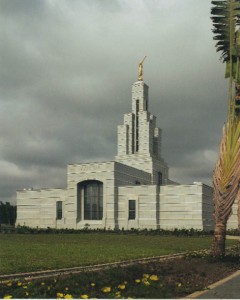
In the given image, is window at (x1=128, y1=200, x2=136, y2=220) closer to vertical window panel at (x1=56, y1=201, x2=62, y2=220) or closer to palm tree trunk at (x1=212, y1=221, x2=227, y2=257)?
vertical window panel at (x1=56, y1=201, x2=62, y2=220)

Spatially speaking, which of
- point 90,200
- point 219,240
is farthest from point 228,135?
point 90,200

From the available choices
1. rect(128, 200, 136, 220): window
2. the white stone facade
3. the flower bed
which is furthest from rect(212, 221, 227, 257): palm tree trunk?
rect(128, 200, 136, 220): window

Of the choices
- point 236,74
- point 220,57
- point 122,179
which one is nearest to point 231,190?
point 236,74

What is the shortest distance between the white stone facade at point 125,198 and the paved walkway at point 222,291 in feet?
155

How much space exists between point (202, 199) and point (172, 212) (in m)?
4.97

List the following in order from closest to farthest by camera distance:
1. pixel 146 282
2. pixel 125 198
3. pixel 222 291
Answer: pixel 146 282 < pixel 222 291 < pixel 125 198

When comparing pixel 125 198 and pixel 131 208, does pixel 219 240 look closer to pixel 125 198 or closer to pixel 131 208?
pixel 125 198

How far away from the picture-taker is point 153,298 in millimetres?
7672

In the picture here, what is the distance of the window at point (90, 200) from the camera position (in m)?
62.0

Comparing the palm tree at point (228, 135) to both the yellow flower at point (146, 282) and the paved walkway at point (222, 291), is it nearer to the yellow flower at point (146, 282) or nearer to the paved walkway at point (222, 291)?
the paved walkway at point (222, 291)

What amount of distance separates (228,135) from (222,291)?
24.3ft

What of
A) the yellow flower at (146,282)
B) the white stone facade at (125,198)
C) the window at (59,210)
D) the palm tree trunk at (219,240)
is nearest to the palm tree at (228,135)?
the palm tree trunk at (219,240)

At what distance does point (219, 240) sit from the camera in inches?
582

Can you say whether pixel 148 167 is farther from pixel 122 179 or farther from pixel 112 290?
pixel 112 290
